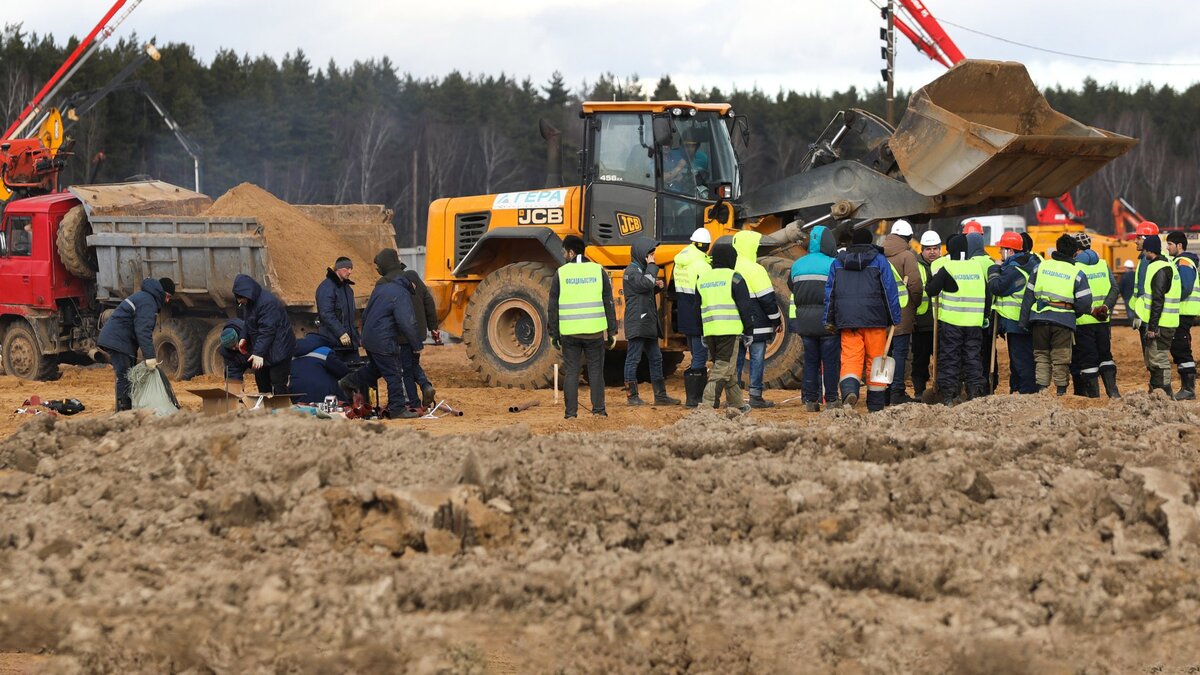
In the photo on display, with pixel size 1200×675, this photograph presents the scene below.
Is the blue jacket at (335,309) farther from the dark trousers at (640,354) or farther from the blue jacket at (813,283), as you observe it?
the blue jacket at (813,283)

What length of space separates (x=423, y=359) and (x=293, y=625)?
14.0 metres

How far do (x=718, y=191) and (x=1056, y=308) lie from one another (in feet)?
11.7

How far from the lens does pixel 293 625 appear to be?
517cm

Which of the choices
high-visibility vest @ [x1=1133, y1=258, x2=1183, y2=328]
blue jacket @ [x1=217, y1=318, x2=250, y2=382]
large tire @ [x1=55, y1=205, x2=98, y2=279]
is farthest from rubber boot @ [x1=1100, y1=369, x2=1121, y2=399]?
large tire @ [x1=55, y1=205, x2=98, y2=279]

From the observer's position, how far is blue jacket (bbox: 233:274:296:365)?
10922mm

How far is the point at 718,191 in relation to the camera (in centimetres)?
1342

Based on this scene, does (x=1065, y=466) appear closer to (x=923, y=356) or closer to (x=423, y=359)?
(x=923, y=356)

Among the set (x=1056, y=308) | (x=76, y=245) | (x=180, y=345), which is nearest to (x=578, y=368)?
(x=1056, y=308)

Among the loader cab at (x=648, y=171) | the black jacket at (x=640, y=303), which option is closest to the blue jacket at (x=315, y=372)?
the black jacket at (x=640, y=303)

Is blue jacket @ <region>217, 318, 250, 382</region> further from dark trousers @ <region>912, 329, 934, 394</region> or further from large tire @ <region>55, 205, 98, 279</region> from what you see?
large tire @ <region>55, 205, 98, 279</region>

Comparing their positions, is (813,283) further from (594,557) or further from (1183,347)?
(594,557)

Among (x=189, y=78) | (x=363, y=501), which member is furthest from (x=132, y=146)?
(x=363, y=501)

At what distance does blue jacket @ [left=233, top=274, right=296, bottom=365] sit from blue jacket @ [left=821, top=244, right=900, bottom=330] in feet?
14.5

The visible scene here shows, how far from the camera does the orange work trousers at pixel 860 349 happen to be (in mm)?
10406
